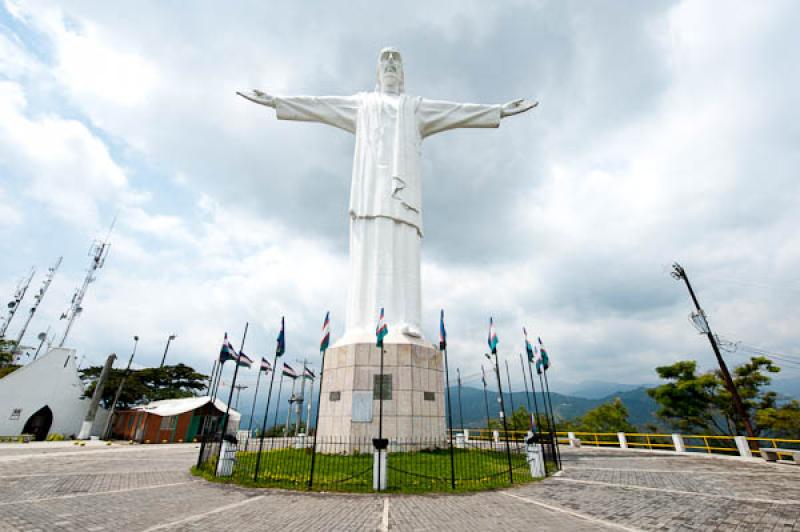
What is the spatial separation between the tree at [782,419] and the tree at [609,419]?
11.1 meters

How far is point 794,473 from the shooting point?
1188 cm

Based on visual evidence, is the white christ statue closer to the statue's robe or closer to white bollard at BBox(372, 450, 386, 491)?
the statue's robe

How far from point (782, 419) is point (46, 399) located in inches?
2186

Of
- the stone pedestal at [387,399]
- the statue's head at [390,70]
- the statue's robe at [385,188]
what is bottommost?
the stone pedestal at [387,399]

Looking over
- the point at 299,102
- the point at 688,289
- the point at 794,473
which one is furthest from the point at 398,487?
the point at 688,289

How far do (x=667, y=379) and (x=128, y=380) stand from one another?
4810 centimetres

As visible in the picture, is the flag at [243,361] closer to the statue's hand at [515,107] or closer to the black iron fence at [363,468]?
the black iron fence at [363,468]

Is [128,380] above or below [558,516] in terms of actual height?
above

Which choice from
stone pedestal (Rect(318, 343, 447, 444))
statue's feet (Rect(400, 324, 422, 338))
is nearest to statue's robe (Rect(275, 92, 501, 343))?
statue's feet (Rect(400, 324, 422, 338))

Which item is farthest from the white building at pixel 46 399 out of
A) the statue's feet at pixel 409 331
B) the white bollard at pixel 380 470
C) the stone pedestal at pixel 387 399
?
the white bollard at pixel 380 470

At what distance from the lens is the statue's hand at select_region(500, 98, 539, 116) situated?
59.6ft

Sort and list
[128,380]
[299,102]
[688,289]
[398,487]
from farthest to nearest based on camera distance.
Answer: [128,380] → [688,289] → [299,102] → [398,487]

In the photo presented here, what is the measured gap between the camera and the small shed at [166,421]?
94.2ft

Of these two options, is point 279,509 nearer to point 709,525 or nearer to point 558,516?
point 558,516
